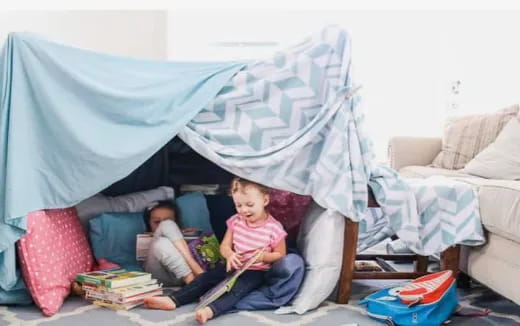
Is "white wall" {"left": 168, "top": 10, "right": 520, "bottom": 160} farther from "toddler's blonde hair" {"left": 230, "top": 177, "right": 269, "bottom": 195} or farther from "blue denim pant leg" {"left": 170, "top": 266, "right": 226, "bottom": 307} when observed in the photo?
"blue denim pant leg" {"left": 170, "top": 266, "right": 226, "bottom": 307}

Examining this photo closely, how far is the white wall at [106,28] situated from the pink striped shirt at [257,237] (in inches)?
78.0

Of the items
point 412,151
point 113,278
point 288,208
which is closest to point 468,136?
point 412,151

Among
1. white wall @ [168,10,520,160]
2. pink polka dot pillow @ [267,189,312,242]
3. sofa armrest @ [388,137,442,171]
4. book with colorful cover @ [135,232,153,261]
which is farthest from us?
white wall @ [168,10,520,160]

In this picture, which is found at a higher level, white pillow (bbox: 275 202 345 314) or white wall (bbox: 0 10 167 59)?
white wall (bbox: 0 10 167 59)

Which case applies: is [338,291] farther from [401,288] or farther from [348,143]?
[348,143]

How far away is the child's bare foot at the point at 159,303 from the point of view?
1.88 metres

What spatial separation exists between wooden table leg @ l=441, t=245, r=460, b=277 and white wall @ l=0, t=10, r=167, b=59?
8.14 feet

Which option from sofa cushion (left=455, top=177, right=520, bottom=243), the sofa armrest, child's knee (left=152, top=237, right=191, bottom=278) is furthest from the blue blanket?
the sofa armrest

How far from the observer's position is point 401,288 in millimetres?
1886

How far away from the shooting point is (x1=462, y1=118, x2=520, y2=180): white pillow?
102 inches

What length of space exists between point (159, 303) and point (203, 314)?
0.66ft

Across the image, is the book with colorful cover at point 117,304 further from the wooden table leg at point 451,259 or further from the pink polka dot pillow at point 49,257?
the wooden table leg at point 451,259

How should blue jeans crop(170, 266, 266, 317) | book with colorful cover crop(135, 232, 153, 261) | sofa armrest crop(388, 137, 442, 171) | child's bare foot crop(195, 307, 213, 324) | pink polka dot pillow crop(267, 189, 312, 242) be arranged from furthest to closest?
sofa armrest crop(388, 137, 442, 171)
pink polka dot pillow crop(267, 189, 312, 242)
book with colorful cover crop(135, 232, 153, 261)
blue jeans crop(170, 266, 266, 317)
child's bare foot crop(195, 307, 213, 324)

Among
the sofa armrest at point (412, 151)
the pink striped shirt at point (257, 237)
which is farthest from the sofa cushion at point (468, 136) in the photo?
the pink striped shirt at point (257, 237)
